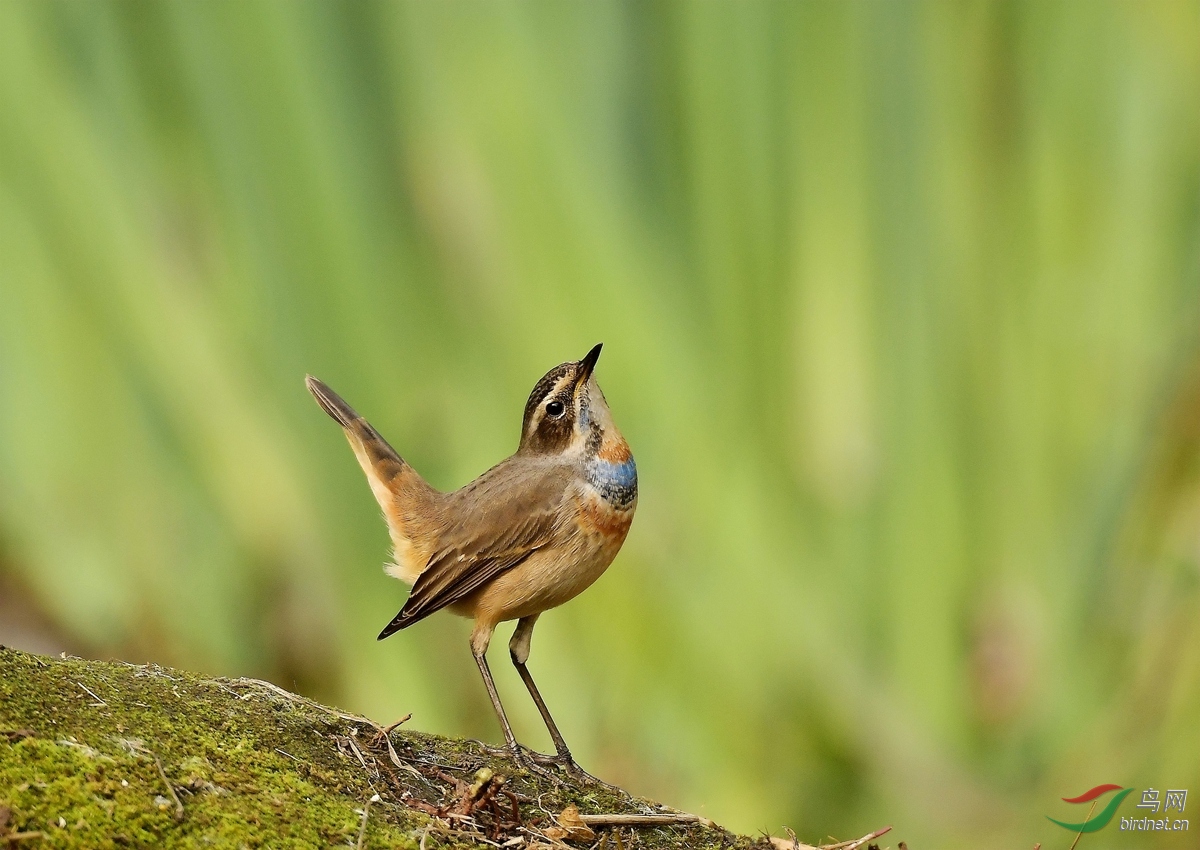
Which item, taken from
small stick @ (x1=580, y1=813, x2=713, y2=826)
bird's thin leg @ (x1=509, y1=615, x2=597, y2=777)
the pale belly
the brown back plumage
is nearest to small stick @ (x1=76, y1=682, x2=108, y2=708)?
small stick @ (x1=580, y1=813, x2=713, y2=826)

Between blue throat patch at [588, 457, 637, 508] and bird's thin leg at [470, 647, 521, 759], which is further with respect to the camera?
blue throat patch at [588, 457, 637, 508]

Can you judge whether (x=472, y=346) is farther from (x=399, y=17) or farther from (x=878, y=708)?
(x=878, y=708)

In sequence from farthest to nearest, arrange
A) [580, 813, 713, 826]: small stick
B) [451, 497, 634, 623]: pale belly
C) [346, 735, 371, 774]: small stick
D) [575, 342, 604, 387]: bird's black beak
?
[575, 342, 604, 387]: bird's black beak
[451, 497, 634, 623]: pale belly
[580, 813, 713, 826]: small stick
[346, 735, 371, 774]: small stick

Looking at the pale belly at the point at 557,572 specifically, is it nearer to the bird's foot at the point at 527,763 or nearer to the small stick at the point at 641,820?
the bird's foot at the point at 527,763

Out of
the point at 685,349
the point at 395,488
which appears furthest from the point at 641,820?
the point at 685,349

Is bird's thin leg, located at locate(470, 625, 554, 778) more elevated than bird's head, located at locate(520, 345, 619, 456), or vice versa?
bird's head, located at locate(520, 345, 619, 456)

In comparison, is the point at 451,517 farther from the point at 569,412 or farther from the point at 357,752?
the point at 357,752

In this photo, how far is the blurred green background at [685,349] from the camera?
5.16m

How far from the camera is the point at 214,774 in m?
2.23

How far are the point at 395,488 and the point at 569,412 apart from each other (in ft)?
2.62

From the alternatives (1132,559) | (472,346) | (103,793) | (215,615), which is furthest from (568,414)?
(1132,559)

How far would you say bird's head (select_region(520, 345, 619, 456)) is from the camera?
4.20m

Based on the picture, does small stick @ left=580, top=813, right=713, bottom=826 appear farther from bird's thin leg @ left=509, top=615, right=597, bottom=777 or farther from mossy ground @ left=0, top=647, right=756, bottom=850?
bird's thin leg @ left=509, top=615, right=597, bottom=777

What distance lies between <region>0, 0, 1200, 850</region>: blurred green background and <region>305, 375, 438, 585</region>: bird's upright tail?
2.06 feet
